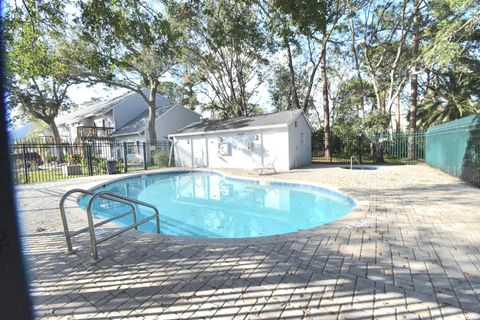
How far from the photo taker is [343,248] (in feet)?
12.0

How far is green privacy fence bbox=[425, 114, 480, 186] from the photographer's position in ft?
24.9

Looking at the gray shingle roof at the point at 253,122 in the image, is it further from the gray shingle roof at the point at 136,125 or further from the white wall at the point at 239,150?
the gray shingle roof at the point at 136,125

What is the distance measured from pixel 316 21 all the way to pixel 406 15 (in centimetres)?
1634

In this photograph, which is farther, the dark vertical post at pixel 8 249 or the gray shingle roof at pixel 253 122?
the gray shingle roof at pixel 253 122

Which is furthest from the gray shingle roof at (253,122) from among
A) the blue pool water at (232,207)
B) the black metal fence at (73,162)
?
the blue pool water at (232,207)

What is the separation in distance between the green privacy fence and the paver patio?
13.3 feet

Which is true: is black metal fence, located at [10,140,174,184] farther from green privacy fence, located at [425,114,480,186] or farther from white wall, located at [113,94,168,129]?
green privacy fence, located at [425,114,480,186]

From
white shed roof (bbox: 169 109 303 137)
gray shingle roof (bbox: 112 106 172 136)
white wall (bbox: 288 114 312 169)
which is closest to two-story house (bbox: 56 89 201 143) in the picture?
gray shingle roof (bbox: 112 106 172 136)

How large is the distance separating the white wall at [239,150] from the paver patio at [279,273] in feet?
30.0

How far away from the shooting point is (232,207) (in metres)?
8.70

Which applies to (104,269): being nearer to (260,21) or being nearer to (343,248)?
(343,248)

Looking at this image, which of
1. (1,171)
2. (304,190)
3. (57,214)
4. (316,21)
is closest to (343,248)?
(316,21)

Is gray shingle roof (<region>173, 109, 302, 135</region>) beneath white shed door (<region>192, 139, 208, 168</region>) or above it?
above

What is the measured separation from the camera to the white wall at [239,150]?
14.1 meters
